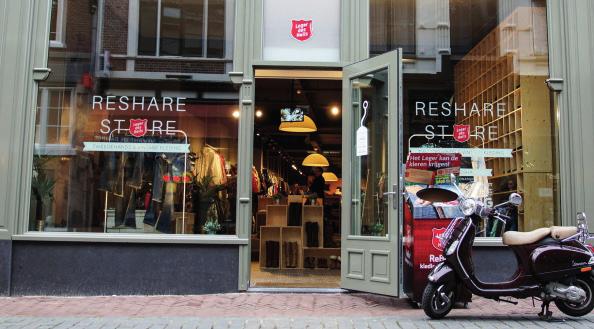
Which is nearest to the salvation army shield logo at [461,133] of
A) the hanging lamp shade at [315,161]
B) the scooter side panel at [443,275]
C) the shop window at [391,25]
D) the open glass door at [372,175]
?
the shop window at [391,25]

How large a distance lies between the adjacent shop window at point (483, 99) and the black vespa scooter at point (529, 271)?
1.63 m

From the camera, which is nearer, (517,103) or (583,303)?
(583,303)

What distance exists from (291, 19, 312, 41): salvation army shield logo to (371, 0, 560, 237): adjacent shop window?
86cm

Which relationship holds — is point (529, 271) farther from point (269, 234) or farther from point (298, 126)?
point (298, 126)

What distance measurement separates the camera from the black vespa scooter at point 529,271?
5.93 m

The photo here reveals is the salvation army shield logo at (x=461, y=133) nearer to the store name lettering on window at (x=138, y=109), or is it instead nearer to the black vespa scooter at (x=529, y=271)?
the black vespa scooter at (x=529, y=271)

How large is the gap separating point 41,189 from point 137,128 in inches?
57.0

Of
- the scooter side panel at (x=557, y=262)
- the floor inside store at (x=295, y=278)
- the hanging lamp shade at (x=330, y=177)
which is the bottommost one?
the floor inside store at (x=295, y=278)

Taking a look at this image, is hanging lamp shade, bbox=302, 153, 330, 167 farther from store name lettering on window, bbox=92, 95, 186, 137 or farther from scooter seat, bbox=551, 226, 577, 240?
scooter seat, bbox=551, 226, 577, 240

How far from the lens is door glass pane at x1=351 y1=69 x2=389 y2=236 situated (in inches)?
281

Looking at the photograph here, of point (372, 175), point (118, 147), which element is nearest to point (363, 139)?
point (372, 175)

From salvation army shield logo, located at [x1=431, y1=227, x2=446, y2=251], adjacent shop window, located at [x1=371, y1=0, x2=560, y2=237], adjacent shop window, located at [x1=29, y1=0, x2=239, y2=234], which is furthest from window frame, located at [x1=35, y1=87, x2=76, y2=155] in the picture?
salvation army shield logo, located at [x1=431, y1=227, x2=446, y2=251]

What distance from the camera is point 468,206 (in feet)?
19.8

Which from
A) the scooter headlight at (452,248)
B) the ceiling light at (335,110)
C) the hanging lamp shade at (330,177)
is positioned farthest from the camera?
the hanging lamp shade at (330,177)
